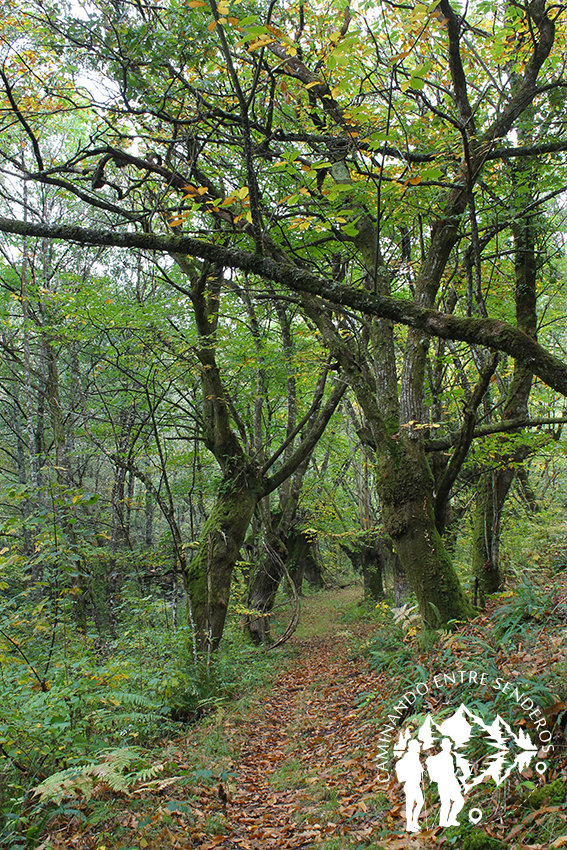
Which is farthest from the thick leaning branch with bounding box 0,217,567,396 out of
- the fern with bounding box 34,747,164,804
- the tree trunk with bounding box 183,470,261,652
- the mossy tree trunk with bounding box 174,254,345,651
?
the tree trunk with bounding box 183,470,261,652

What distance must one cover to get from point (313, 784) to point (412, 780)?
1.17 metres

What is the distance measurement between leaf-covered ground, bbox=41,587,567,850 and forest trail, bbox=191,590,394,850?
0.04 feet

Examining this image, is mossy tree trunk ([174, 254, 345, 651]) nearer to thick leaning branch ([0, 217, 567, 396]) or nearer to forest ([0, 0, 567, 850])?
forest ([0, 0, 567, 850])

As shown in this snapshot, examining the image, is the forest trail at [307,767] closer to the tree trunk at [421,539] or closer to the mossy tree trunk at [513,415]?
the tree trunk at [421,539]

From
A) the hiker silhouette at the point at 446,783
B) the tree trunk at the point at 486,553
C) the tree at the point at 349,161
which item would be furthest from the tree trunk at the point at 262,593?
the hiker silhouette at the point at 446,783

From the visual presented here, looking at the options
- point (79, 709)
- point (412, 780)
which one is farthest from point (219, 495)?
point (412, 780)

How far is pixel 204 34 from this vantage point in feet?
15.0

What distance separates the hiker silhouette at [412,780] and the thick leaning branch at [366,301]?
2.68 metres

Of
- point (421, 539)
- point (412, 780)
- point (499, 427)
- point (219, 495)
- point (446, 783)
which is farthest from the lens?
point (219, 495)

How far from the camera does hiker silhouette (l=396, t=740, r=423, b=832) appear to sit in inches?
112

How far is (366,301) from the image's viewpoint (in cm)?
299

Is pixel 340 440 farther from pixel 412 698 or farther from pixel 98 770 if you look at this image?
pixel 98 770

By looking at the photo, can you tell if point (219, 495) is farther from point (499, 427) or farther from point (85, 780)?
point (85, 780)

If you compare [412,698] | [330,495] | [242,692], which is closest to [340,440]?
[330,495]
